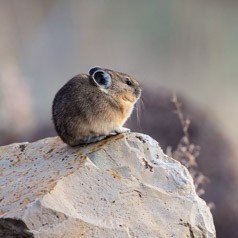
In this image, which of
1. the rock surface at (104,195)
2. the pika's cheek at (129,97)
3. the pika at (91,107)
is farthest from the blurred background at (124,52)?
the rock surface at (104,195)

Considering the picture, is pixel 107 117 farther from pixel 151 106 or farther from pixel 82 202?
pixel 151 106

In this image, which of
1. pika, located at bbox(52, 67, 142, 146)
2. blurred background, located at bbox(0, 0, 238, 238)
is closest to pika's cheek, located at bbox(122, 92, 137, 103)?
pika, located at bbox(52, 67, 142, 146)

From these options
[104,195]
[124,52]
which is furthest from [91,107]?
[124,52]

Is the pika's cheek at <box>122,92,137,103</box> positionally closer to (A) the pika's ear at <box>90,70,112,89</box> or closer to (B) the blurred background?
(A) the pika's ear at <box>90,70,112,89</box>

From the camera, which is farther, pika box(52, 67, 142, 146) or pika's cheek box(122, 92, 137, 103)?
pika's cheek box(122, 92, 137, 103)

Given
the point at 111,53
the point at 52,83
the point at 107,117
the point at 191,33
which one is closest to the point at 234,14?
the point at 191,33

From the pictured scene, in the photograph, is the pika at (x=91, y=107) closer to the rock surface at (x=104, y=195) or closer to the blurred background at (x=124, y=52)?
the rock surface at (x=104, y=195)
